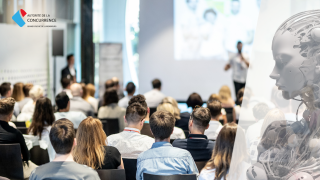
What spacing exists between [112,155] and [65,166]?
55cm

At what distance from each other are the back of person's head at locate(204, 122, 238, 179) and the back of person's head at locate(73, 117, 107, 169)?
0.71m

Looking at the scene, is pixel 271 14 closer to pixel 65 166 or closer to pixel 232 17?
pixel 65 166

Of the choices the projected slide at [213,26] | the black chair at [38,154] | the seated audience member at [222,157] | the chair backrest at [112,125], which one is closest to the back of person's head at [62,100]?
the chair backrest at [112,125]

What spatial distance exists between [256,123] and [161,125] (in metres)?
0.99

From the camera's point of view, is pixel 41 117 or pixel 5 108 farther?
pixel 41 117

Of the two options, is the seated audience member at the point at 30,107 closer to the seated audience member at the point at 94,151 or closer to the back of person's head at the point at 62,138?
the seated audience member at the point at 94,151

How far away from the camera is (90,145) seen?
2236 millimetres

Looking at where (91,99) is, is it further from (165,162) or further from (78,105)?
(165,162)

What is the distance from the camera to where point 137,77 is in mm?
8930

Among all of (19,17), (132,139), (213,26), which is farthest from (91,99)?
(213,26)

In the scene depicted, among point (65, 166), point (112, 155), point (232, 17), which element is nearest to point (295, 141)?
point (65, 166)

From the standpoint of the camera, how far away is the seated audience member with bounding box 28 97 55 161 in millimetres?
3171

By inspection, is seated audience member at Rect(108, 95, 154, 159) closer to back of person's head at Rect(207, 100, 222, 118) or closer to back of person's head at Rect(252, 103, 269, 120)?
back of person's head at Rect(207, 100, 222, 118)

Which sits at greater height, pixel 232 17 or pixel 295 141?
pixel 232 17
